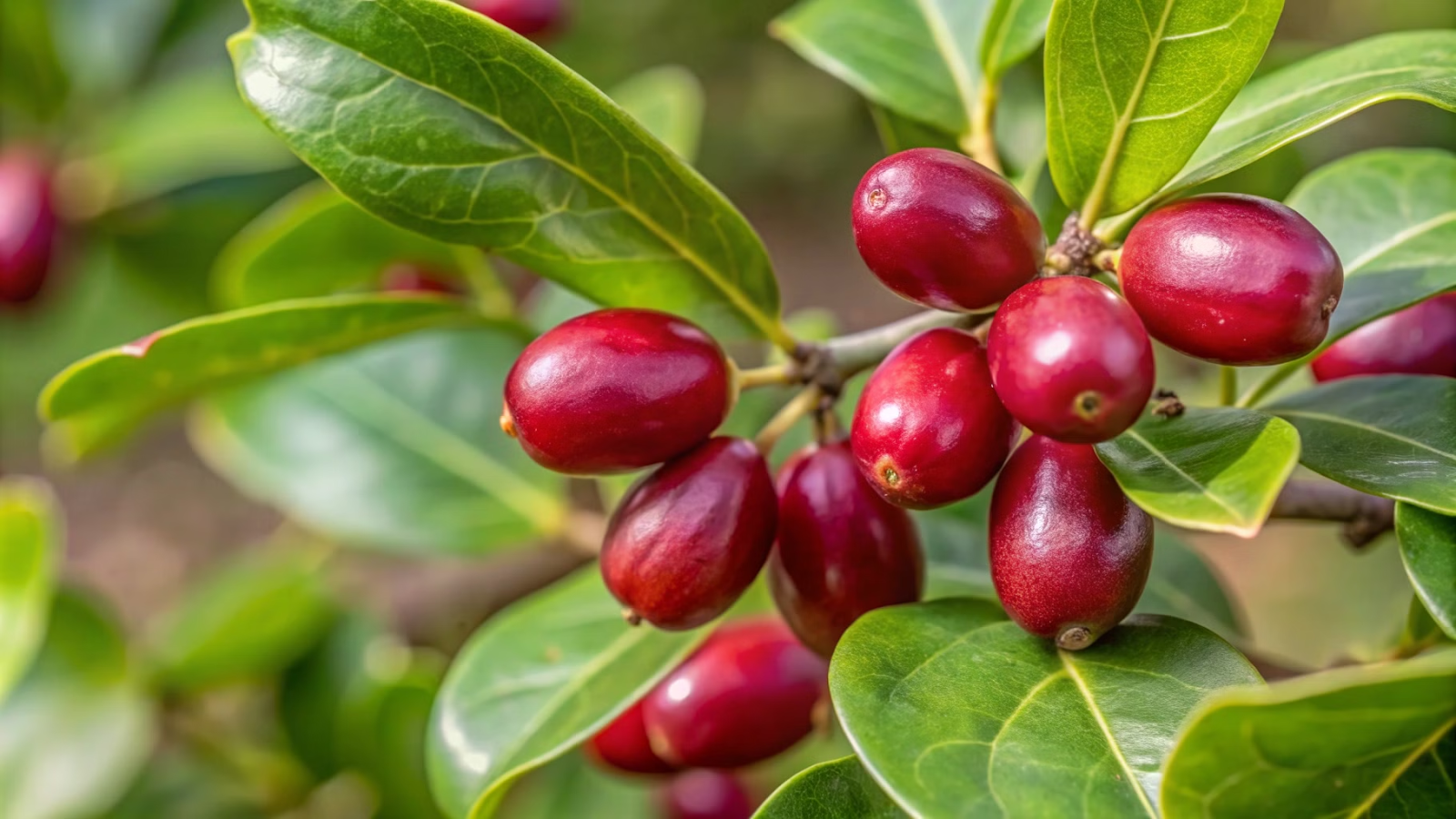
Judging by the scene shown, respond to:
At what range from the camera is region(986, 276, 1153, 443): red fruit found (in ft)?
2.24

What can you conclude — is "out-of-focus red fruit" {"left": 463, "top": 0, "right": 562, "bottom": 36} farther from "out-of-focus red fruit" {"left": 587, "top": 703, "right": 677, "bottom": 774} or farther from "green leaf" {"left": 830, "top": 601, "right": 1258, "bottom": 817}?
"green leaf" {"left": 830, "top": 601, "right": 1258, "bottom": 817}

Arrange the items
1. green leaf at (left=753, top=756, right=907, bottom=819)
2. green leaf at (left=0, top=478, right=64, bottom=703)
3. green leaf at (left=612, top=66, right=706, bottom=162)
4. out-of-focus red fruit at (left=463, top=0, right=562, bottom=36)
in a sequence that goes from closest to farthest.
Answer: green leaf at (left=753, top=756, right=907, bottom=819) < green leaf at (left=0, top=478, right=64, bottom=703) < green leaf at (left=612, top=66, right=706, bottom=162) < out-of-focus red fruit at (left=463, top=0, right=562, bottom=36)

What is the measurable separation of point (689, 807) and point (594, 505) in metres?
2.41

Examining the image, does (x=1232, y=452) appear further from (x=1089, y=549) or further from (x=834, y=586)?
(x=834, y=586)

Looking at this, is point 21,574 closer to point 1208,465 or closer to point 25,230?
point 25,230

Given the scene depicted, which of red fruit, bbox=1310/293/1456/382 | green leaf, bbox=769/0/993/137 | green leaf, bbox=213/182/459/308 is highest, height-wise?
green leaf, bbox=769/0/993/137

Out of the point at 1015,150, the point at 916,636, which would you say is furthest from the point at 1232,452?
the point at 1015,150

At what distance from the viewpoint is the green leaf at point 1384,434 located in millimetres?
804

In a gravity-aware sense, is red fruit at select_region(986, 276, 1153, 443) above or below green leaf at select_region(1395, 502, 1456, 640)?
above

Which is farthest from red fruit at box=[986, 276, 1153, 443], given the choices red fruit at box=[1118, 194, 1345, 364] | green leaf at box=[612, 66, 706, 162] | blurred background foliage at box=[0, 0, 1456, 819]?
green leaf at box=[612, 66, 706, 162]

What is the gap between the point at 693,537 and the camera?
34.7 inches

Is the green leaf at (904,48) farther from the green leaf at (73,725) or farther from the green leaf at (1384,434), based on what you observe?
the green leaf at (73,725)

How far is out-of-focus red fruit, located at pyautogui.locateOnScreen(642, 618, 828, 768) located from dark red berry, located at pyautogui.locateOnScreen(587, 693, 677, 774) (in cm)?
3

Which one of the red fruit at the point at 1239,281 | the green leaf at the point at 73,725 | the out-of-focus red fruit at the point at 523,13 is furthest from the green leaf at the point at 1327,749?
the green leaf at the point at 73,725
